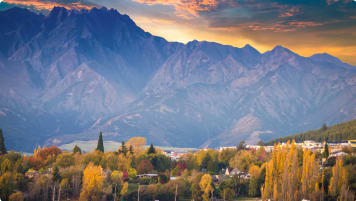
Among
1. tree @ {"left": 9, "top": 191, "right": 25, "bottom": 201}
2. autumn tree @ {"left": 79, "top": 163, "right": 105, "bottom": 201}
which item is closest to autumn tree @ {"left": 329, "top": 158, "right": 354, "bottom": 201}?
autumn tree @ {"left": 79, "top": 163, "right": 105, "bottom": 201}

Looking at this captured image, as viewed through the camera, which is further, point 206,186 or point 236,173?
point 236,173

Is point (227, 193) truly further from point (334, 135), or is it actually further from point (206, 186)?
point (334, 135)

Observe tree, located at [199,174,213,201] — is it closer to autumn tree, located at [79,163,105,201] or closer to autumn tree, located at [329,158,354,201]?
autumn tree, located at [79,163,105,201]

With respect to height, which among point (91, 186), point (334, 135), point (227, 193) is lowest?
point (227, 193)

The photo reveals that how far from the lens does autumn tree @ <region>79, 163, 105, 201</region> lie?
87.6m

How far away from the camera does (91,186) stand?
8812 centimetres

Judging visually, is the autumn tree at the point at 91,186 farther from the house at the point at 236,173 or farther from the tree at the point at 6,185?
the house at the point at 236,173

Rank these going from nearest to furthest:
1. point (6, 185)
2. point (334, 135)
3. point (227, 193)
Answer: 1. point (6, 185)
2. point (227, 193)
3. point (334, 135)

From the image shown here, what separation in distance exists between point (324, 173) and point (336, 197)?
9792mm

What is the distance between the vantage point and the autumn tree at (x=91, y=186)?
3447 inches

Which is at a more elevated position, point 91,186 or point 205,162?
point 205,162

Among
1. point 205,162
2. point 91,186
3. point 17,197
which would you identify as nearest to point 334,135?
point 205,162

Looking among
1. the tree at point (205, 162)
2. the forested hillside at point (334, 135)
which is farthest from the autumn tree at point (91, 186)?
the forested hillside at point (334, 135)

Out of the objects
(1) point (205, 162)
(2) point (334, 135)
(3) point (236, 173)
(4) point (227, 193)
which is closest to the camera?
(4) point (227, 193)
